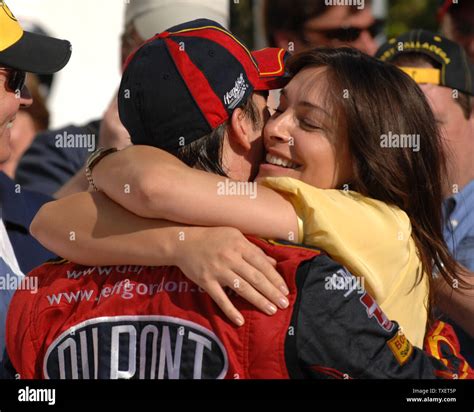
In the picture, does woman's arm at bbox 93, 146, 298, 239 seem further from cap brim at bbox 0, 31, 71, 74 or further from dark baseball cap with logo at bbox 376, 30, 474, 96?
dark baseball cap with logo at bbox 376, 30, 474, 96

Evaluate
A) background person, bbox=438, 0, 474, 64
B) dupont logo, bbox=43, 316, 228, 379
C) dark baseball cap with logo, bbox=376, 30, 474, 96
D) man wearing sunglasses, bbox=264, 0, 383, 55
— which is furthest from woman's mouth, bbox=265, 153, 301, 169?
background person, bbox=438, 0, 474, 64

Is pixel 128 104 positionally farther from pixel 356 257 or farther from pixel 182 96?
pixel 356 257

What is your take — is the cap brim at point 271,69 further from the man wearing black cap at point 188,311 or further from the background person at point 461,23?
the background person at point 461,23

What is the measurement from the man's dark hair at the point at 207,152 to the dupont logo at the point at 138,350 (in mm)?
352

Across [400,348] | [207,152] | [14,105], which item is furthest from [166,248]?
[14,105]

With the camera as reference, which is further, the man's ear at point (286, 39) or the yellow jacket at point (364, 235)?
the man's ear at point (286, 39)

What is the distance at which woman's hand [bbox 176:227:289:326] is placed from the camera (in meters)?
1.65

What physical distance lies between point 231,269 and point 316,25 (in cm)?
222

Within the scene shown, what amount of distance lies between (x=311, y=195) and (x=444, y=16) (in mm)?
2609
